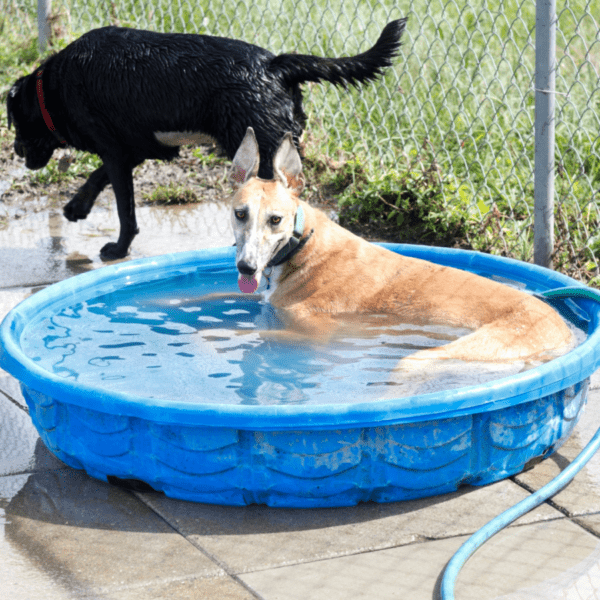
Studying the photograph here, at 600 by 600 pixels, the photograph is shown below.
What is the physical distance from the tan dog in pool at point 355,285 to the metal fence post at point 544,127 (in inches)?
39.5

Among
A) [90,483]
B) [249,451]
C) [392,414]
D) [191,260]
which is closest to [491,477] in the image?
[392,414]

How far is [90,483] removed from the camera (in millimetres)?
2869

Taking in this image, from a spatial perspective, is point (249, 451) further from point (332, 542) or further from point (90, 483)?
point (90, 483)

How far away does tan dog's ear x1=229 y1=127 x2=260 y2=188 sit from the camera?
381cm

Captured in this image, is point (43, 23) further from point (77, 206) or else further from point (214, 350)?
point (214, 350)

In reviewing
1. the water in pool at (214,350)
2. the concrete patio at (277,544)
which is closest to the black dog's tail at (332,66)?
the water in pool at (214,350)

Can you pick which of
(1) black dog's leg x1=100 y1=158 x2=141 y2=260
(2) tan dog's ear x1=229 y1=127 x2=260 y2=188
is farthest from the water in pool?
(1) black dog's leg x1=100 y1=158 x2=141 y2=260

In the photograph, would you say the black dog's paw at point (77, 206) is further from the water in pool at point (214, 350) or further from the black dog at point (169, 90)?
the water in pool at point (214, 350)

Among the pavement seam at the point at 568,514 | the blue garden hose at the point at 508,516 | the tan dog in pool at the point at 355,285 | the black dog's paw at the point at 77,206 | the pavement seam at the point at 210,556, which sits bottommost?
the pavement seam at the point at 568,514

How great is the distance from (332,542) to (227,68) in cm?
302

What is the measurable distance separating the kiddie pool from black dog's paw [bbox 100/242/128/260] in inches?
91.8

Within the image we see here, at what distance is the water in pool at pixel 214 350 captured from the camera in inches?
128

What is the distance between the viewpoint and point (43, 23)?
8477mm

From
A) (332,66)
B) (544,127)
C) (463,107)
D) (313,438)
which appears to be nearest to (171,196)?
(332,66)
